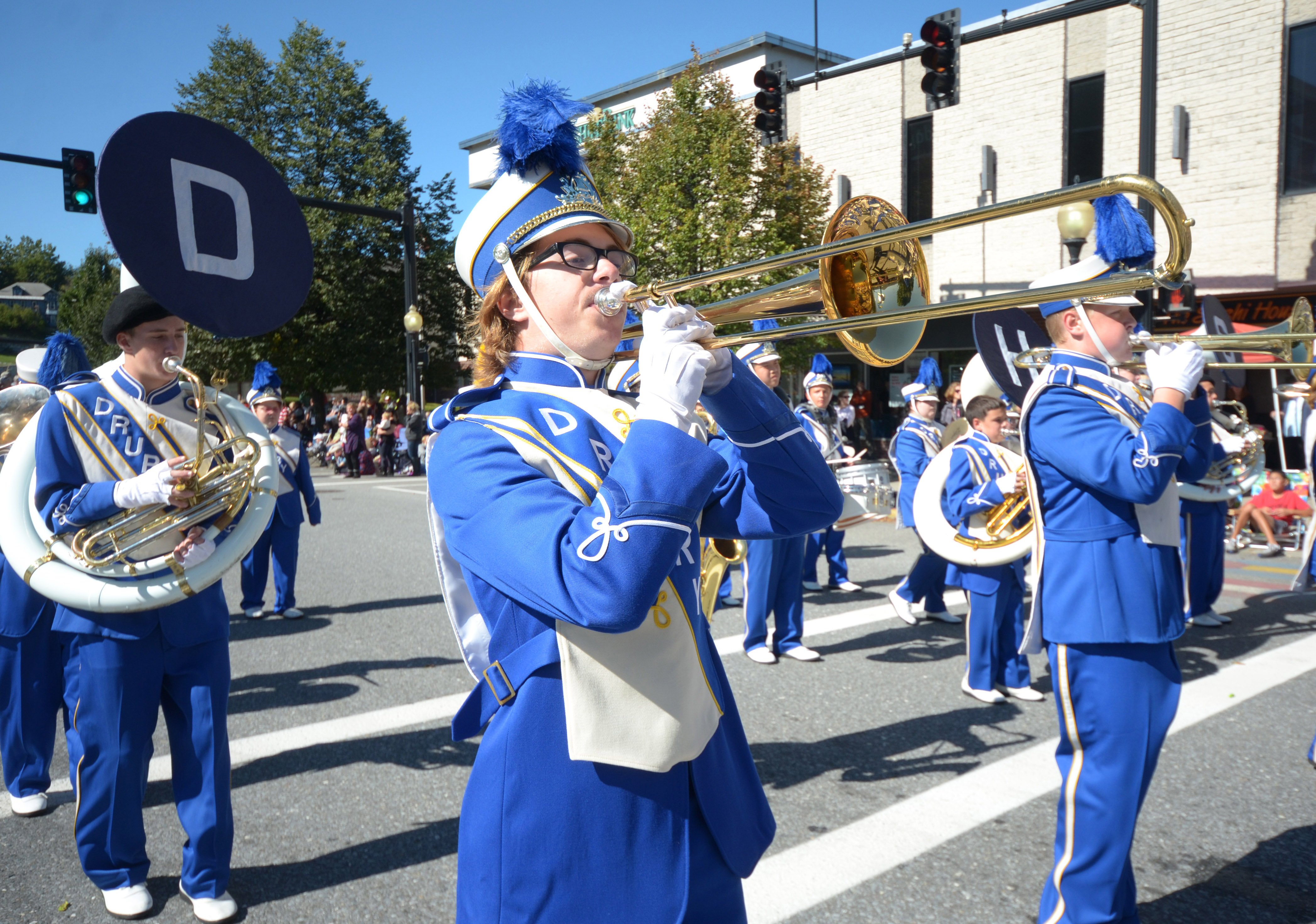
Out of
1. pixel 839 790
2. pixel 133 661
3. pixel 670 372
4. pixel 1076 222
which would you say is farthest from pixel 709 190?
pixel 670 372

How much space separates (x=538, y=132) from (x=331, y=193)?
31341 mm

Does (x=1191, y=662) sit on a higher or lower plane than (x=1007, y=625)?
lower

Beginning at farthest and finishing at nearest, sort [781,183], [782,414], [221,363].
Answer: [221,363]
[781,183]
[782,414]

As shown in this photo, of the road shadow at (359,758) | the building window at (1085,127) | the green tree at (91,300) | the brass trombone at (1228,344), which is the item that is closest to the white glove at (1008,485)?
the brass trombone at (1228,344)

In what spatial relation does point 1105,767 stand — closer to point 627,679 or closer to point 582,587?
point 627,679

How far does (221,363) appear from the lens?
30.4 m

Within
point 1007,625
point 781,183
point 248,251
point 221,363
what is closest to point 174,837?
point 248,251

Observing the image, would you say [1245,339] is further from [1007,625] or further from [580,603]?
[1007,625]

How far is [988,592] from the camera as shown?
5.60 m

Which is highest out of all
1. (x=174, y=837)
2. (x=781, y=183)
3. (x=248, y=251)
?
(x=781, y=183)

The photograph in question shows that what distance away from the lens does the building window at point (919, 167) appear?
62.9 ft

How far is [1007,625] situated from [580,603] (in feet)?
15.5

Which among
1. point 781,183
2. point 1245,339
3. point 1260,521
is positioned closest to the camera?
point 1245,339

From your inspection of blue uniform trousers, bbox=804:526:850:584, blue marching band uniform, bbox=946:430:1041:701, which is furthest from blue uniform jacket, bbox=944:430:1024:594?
blue uniform trousers, bbox=804:526:850:584
